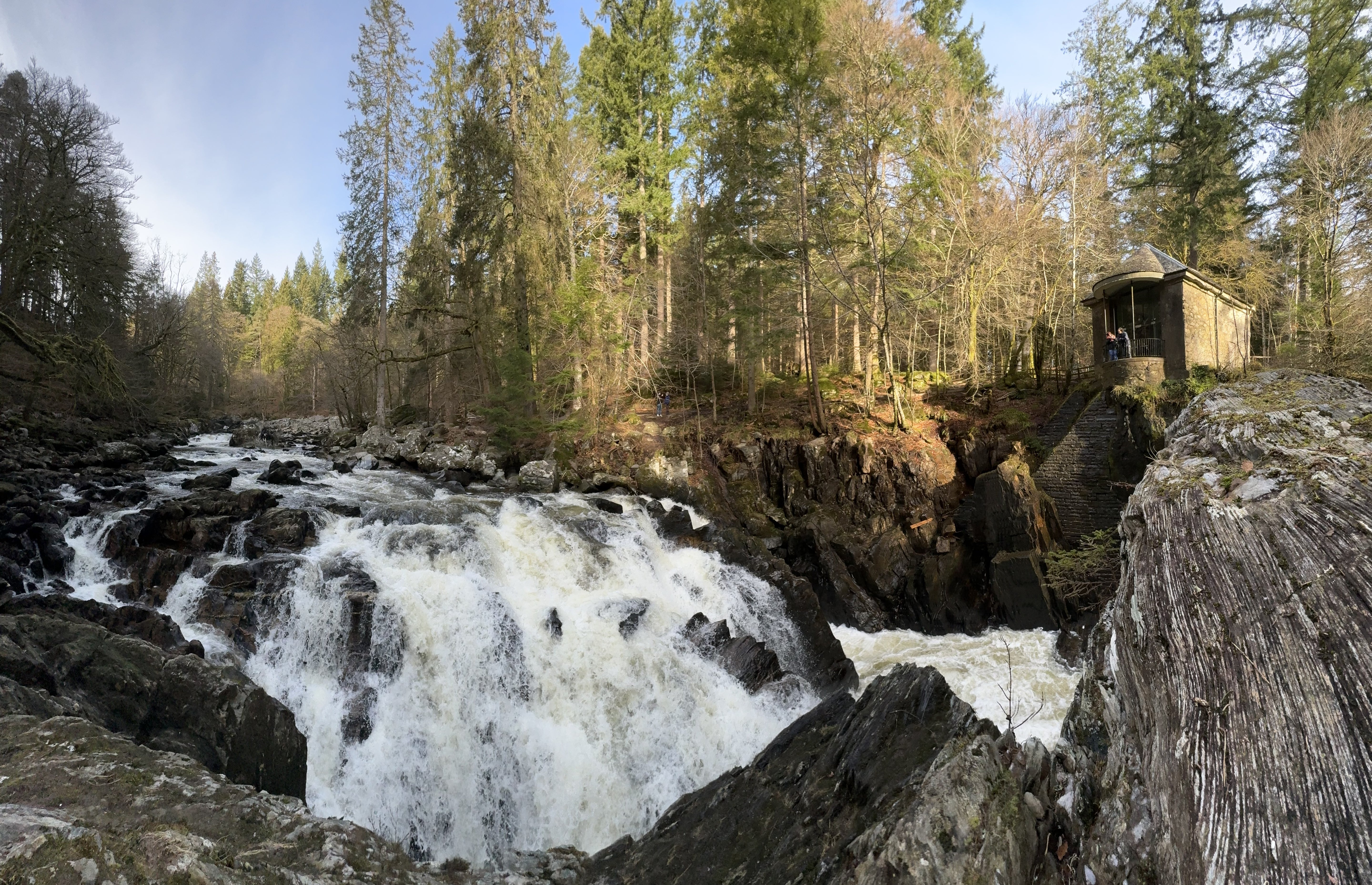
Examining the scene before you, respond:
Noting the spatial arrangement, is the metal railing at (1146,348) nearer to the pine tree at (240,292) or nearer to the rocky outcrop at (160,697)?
the rocky outcrop at (160,697)

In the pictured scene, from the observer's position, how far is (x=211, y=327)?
42562 mm

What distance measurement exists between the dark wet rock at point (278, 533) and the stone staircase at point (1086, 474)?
1625cm

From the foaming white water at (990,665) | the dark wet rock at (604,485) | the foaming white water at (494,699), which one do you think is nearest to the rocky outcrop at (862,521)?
the foaming white water at (990,665)

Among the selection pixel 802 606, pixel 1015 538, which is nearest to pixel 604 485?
pixel 802 606

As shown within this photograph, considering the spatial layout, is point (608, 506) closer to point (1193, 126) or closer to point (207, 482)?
point (207, 482)

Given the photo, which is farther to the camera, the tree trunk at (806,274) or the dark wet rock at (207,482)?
the tree trunk at (806,274)

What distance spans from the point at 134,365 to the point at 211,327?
2408 centimetres

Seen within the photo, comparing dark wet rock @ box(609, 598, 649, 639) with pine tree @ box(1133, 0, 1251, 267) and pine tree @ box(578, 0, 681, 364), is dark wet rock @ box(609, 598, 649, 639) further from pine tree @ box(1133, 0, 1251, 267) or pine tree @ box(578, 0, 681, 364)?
pine tree @ box(1133, 0, 1251, 267)

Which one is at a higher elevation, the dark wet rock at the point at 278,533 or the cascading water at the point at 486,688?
the dark wet rock at the point at 278,533

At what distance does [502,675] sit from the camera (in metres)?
8.43

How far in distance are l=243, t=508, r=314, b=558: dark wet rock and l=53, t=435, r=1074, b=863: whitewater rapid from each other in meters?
0.27

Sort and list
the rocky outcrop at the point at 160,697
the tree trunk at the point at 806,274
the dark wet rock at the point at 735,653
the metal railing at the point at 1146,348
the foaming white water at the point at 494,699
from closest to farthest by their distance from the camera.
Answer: the rocky outcrop at the point at 160,697, the foaming white water at the point at 494,699, the dark wet rock at the point at 735,653, the tree trunk at the point at 806,274, the metal railing at the point at 1146,348

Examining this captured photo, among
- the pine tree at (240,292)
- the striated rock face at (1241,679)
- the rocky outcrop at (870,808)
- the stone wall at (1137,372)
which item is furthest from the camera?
the pine tree at (240,292)

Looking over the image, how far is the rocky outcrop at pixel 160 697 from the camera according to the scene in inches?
218
